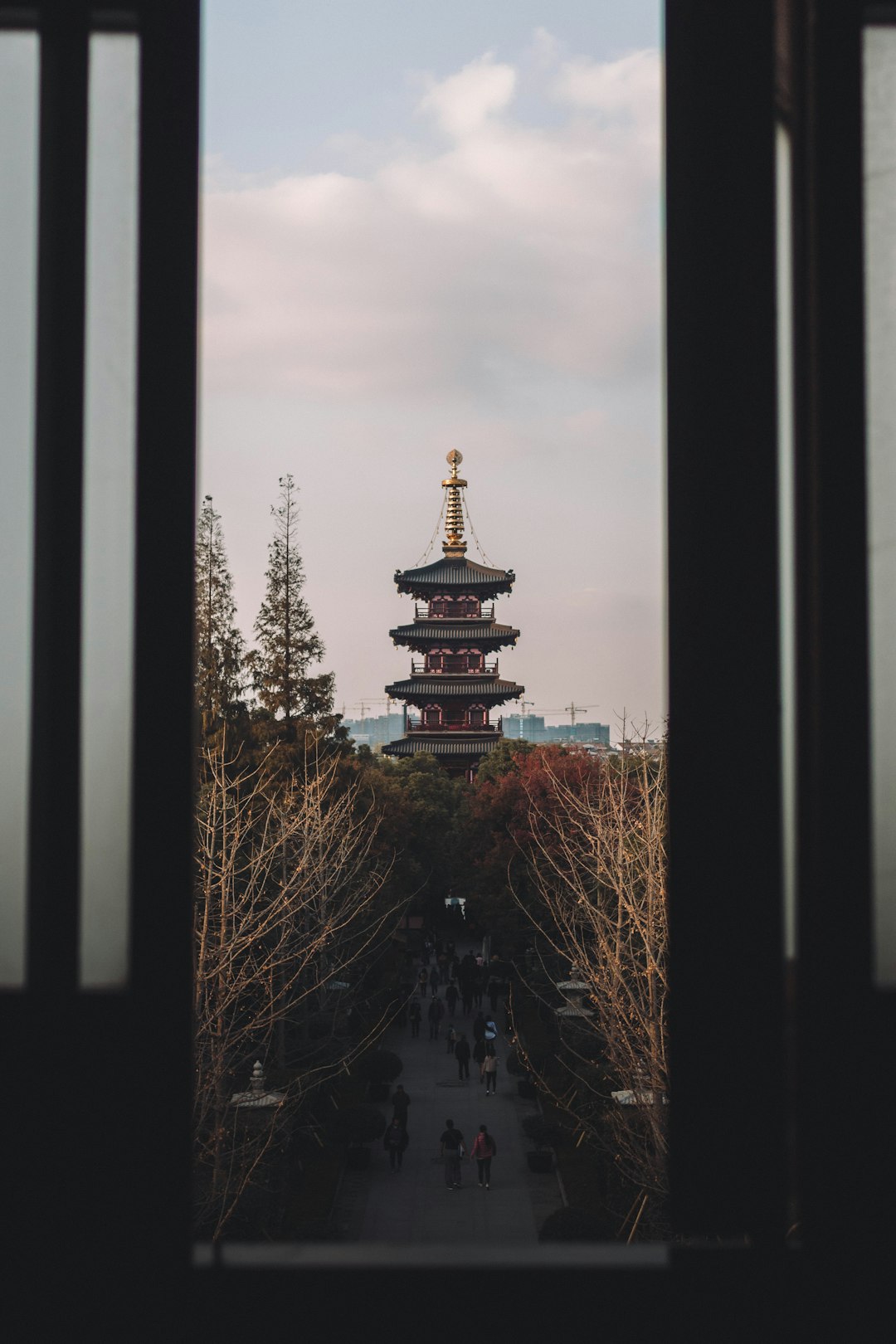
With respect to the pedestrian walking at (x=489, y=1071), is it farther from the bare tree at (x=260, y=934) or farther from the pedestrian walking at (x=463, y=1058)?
the bare tree at (x=260, y=934)

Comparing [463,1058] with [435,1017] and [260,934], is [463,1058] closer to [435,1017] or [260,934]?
[435,1017]

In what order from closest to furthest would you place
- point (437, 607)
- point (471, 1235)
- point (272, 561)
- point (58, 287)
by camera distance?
point (58, 287) → point (471, 1235) → point (272, 561) → point (437, 607)

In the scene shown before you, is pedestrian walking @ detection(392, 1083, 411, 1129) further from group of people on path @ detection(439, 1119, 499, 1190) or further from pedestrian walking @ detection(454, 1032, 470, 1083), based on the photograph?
pedestrian walking @ detection(454, 1032, 470, 1083)

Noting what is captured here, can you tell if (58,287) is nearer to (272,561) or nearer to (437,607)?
(272,561)

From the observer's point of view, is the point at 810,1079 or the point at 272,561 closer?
the point at 810,1079

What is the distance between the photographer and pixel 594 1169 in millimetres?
11055

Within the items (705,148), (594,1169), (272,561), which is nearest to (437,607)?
(272,561)

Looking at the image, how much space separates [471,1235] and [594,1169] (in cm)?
206

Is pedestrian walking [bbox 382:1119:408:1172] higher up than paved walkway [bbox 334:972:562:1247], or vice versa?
pedestrian walking [bbox 382:1119:408:1172]

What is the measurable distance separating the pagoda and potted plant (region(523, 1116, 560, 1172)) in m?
19.6

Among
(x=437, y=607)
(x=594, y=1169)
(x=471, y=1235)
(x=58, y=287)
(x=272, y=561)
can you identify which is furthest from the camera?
(x=437, y=607)

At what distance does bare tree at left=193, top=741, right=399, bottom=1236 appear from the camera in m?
7.91

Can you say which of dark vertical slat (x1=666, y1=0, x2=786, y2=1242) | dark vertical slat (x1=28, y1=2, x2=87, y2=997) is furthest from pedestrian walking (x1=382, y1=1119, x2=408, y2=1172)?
dark vertical slat (x1=28, y1=2, x2=87, y2=997)

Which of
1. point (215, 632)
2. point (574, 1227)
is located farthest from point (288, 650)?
point (574, 1227)
